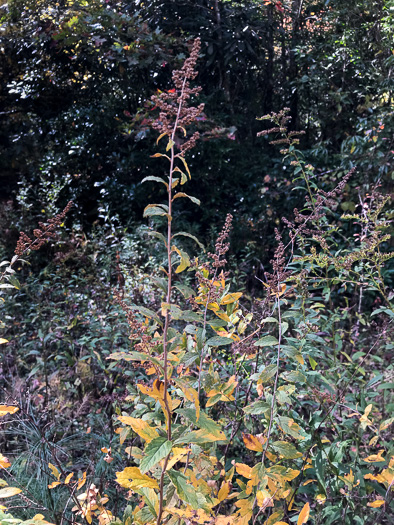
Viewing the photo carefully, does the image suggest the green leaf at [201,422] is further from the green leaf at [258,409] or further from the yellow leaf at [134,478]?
the green leaf at [258,409]

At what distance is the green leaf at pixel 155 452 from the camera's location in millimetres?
845

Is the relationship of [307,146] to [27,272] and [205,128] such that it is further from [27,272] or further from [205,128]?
[27,272]

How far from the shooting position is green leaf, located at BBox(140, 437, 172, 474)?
0.85 m

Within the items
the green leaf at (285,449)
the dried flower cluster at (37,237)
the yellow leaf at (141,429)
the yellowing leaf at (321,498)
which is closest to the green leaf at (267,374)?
the green leaf at (285,449)

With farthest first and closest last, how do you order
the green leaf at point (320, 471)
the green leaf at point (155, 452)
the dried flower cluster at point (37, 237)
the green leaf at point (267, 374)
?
the green leaf at point (320, 471), the dried flower cluster at point (37, 237), the green leaf at point (267, 374), the green leaf at point (155, 452)

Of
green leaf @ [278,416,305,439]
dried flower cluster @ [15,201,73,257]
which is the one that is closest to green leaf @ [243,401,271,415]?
green leaf @ [278,416,305,439]

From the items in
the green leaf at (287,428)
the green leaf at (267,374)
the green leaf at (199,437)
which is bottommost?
the green leaf at (287,428)

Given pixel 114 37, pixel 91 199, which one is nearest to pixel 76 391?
pixel 91 199

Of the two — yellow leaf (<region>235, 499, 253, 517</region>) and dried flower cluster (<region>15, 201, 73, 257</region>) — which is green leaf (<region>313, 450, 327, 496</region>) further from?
dried flower cluster (<region>15, 201, 73, 257</region>)

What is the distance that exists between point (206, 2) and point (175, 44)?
3.29ft

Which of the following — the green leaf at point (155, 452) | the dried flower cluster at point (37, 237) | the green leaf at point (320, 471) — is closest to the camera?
the green leaf at point (155, 452)

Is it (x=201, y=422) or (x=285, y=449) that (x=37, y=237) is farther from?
(x=285, y=449)

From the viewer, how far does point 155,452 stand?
0.88m

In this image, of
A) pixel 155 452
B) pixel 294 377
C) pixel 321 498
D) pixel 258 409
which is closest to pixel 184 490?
pixel 155 452
